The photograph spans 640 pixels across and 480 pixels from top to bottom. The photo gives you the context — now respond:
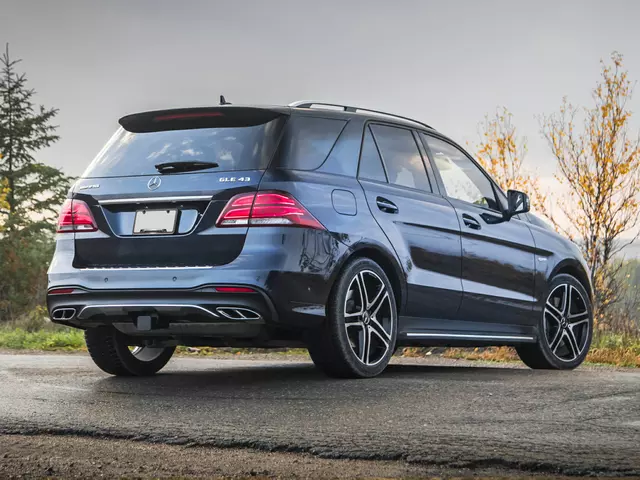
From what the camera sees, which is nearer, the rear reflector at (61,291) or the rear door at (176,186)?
the rear door at (176,186)

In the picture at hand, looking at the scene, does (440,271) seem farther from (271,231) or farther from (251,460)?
(251,460)

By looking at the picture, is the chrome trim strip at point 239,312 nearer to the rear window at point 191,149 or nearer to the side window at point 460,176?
the rear window at point 191,149

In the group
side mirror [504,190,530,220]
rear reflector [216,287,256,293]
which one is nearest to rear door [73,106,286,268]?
rear reflector [216,287,256,293]

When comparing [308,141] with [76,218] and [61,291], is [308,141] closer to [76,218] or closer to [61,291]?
[76,218]

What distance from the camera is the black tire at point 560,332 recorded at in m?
8.98

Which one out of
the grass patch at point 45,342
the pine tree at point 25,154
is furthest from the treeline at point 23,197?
the grass patch at point 45,342

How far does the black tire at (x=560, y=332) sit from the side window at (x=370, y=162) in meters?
2.53

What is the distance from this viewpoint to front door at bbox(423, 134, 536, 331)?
7.98 metres

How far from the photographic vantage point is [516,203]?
28.2 feet

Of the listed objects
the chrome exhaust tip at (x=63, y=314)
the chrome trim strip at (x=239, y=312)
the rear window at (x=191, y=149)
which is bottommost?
the chrome exhaust tip at (x=63, y=314)

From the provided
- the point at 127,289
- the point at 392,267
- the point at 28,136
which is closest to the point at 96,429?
the point at 127,289

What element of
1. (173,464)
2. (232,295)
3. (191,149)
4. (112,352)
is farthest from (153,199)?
(173,464)

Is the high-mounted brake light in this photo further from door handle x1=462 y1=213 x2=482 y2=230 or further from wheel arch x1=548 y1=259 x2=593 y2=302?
wheel arch x1=548 y1=259 x2=593 y2=302

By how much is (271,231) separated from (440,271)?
6.17 feet
